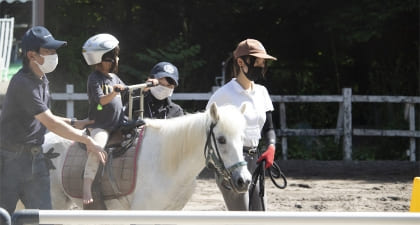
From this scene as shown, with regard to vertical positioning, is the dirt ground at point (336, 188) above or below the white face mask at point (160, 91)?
below

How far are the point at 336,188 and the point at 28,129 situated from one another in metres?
6.58

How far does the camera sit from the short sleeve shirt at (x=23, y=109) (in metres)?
4.31

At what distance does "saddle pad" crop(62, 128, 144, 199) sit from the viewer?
16.6 feet

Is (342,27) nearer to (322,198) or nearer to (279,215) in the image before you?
(322,198)

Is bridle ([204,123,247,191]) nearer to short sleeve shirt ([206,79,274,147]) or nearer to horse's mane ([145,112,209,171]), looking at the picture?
horse's mane ([145,112,209,171])

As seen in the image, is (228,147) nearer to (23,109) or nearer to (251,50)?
(251,50)

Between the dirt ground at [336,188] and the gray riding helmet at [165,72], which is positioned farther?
the dirt ground at [336,188]

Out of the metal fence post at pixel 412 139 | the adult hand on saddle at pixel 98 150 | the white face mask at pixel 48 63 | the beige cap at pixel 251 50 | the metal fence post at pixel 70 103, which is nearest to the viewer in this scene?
the white face mask at pixel 48 63

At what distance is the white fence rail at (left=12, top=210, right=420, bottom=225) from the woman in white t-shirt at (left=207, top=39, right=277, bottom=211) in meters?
2.29

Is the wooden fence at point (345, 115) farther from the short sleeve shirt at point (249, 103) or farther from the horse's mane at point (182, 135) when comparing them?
the horse's mane at point (182, 135)

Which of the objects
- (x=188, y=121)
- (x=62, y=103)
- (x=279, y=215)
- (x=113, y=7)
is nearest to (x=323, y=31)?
(x=113, y=7)

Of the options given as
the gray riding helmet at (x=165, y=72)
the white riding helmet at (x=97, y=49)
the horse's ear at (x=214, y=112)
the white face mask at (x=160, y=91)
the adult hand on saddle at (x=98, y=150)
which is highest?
the white riding helmet at (x=97, y=49)

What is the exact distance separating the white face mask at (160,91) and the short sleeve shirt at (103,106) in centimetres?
81

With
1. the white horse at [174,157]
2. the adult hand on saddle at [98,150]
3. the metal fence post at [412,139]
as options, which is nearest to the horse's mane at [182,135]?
the white horse at [174,157]
